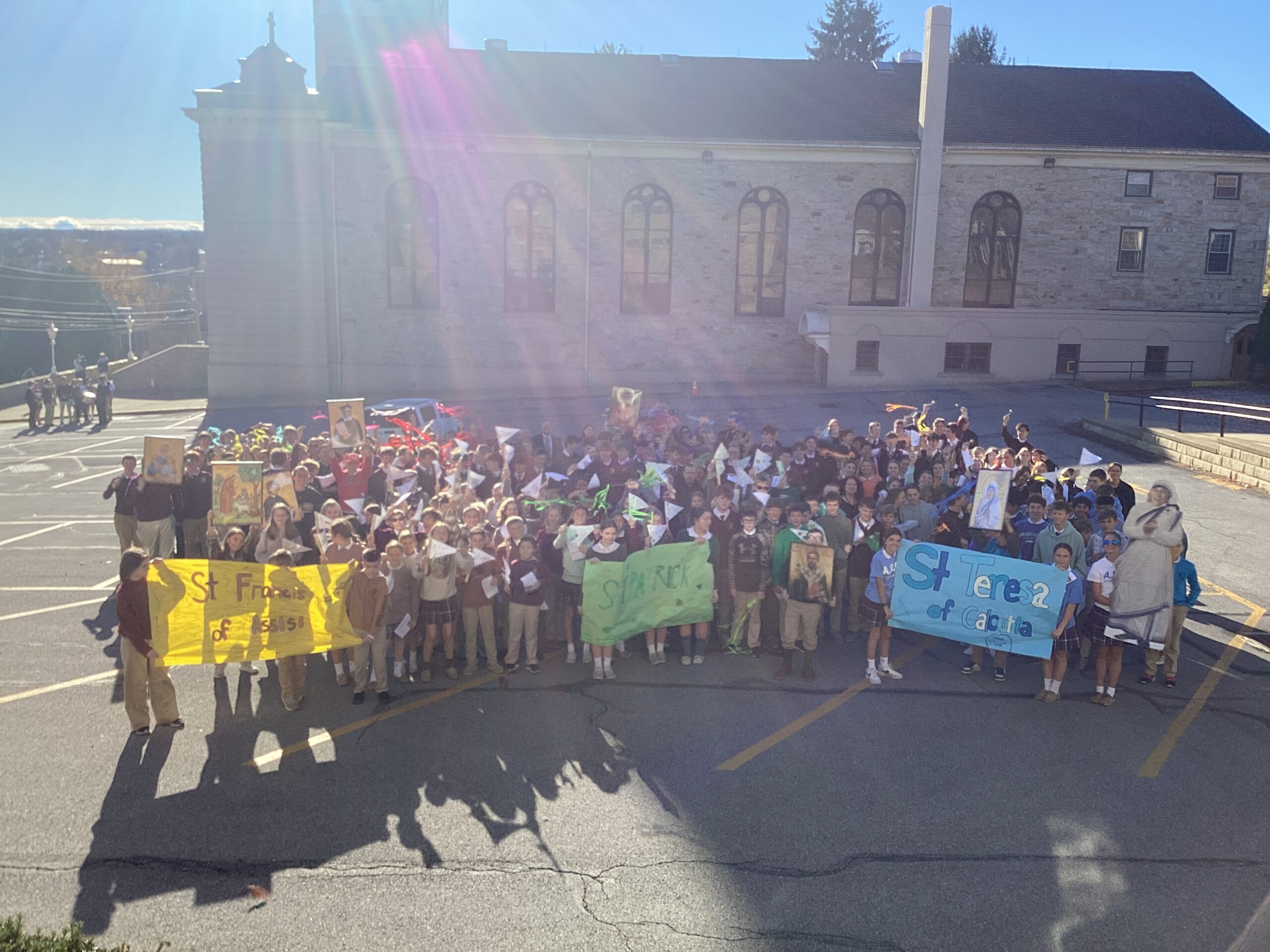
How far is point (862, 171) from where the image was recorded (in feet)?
115

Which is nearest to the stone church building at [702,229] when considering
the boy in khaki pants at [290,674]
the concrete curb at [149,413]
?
the concrete curb at [149,413]

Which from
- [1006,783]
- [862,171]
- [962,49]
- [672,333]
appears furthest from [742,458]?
[962,49]

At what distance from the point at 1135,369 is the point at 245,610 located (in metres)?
36.4

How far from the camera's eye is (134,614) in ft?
25.7

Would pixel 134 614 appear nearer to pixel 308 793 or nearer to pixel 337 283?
pixel 308 793

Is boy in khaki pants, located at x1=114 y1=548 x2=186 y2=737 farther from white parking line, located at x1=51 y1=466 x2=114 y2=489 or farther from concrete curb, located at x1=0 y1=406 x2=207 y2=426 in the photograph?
concrete curb, located at x1=0 y1=406 x2=207 y2=426

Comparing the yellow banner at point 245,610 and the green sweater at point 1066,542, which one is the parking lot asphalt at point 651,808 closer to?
the yellow banner at point 245,610

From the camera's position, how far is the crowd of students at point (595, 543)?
8898 millimetres

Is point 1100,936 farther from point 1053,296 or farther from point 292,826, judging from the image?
point 1053,296

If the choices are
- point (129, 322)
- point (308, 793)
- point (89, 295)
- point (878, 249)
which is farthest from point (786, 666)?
point (89, 295)

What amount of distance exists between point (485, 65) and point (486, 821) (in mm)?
36584

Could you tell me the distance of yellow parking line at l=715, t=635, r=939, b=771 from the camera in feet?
24.8

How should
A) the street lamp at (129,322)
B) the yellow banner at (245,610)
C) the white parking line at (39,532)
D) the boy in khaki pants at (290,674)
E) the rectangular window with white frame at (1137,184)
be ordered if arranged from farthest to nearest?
the street lamp at (129,322), the rectangular window with white frame at (1137,184), the white parking line at (39,532), the boy in khaki pants at (290,674), the yellow banner at (245,610)

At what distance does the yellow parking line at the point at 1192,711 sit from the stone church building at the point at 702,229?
23.6 metres
